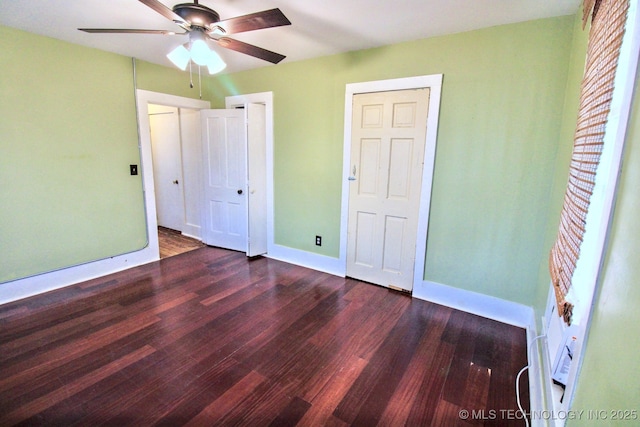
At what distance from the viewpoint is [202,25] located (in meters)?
1.82

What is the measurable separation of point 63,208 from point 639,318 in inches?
155

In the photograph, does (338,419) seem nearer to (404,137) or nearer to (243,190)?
(404,137)

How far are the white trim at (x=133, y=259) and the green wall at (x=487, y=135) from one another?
6.22 feet

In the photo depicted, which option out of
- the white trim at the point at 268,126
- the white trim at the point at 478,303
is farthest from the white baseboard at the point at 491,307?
the white trim at the point at 268,126

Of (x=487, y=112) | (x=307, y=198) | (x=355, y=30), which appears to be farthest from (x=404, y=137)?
(x=307, y=198)

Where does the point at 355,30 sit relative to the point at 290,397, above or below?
above

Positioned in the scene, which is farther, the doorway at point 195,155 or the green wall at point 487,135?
the doorway at point 195,155

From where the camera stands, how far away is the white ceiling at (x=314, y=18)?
1.98 m

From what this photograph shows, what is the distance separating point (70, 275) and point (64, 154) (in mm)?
1219

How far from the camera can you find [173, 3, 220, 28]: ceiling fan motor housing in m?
1.68

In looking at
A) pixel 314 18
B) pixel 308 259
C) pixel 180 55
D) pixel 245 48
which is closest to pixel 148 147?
pixel 180 55

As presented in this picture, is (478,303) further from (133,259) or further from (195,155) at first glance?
(195,155)

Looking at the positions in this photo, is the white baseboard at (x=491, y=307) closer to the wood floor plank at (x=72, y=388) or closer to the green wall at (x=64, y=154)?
the wood floor plank at (x=72, y=388)

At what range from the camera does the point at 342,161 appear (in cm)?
314
